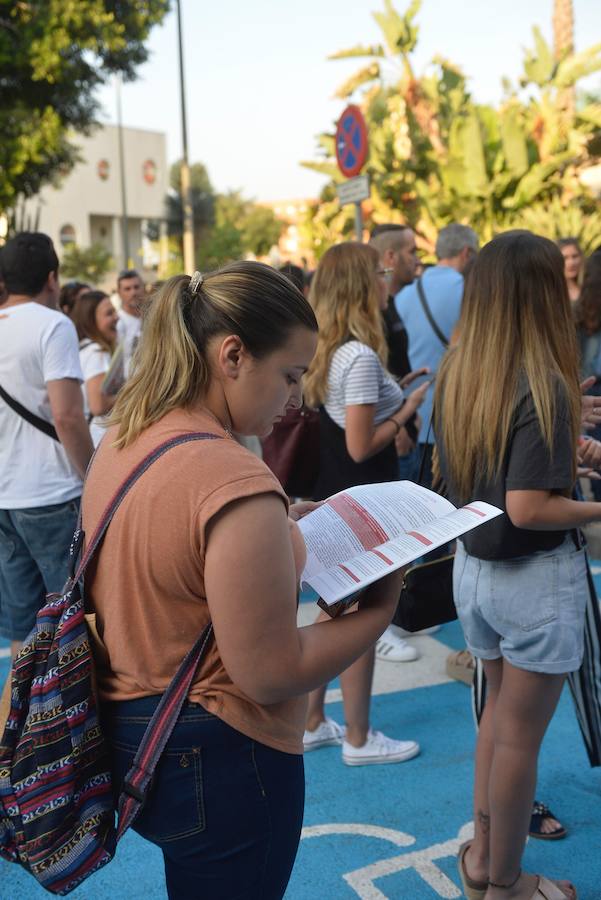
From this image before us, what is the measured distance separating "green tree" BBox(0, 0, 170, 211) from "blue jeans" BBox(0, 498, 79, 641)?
574 inches

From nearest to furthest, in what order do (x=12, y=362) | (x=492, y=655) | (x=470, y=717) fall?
(x=492, y=655)
(x=12, y=362)
(x=470, y=717)

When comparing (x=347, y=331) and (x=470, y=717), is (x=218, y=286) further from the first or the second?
(x=470, y=717)

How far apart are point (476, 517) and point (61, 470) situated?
2264 millimetres

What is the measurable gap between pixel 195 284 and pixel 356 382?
197 centimetres

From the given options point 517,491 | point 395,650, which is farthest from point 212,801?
point 395,650

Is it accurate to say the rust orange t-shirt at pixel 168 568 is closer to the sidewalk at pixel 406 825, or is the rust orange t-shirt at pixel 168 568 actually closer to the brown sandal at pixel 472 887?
the brown sandal at pixel 472 887

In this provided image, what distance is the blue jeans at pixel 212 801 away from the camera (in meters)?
1.43

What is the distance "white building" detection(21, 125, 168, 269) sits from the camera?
196 ft

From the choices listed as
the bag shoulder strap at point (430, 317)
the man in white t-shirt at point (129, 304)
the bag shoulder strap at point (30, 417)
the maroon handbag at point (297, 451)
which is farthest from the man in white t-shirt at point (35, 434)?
the man in white t-shirt at point (129, 304)

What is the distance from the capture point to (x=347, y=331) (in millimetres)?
3555

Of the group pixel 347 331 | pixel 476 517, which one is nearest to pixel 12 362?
pixel 347 331

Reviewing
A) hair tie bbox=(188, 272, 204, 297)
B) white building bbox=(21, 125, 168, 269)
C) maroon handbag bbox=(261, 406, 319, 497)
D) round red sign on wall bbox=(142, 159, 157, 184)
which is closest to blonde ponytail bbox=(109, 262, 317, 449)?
hair tie bbox=(188, 272, 204, 297)

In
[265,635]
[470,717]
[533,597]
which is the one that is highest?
[265,635]

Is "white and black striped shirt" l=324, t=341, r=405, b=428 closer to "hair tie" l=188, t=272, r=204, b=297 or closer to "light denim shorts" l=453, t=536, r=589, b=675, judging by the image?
"light denim shorts" l=453, t=536, r=589, b=675
